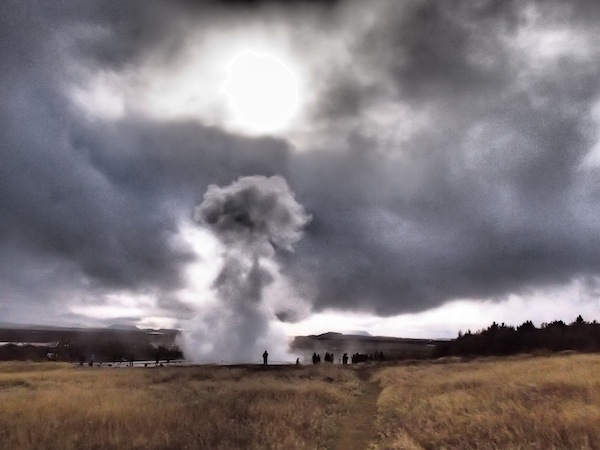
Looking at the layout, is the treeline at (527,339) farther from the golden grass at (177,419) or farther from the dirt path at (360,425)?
the golden grass at (177,419)

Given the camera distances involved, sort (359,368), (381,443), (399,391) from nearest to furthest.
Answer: (381,443)
(399,391)
(359,368)

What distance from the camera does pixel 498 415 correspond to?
59.5ft

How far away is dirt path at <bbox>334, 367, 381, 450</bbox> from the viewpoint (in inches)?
702

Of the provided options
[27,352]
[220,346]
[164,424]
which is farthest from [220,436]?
[27,352]

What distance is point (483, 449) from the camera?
1479cm

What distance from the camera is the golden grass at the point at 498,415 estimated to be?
15109mm

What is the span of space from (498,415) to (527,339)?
302 feet

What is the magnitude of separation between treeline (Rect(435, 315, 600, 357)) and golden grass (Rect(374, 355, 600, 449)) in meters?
64.5

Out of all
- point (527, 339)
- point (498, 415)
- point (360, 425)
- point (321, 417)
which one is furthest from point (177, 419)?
point (527, 339)

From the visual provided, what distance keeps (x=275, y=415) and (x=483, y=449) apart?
9.44 meters

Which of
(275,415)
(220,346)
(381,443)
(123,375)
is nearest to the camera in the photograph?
(381,443)

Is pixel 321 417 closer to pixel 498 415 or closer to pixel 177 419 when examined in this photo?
pixel 177 419

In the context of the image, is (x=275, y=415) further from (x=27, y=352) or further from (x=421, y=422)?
(x=27, y=352)

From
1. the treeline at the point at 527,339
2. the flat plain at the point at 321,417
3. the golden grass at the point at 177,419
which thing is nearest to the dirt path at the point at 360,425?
the flat plain at the point at 321,417
